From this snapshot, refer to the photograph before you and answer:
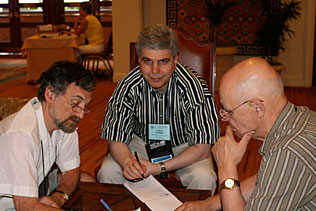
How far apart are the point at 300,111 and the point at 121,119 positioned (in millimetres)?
1361

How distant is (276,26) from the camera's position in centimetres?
640

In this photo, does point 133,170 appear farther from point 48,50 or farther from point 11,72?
point 11,72

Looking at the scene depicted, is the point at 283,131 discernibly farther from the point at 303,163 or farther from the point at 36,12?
the point at 36,12

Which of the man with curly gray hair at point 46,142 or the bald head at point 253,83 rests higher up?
the bald head at point 253,83

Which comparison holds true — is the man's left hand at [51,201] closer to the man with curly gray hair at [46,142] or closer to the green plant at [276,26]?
the man with curly gray hair at [46,142]

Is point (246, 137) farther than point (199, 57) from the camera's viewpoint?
No

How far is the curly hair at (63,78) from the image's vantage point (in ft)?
6.28

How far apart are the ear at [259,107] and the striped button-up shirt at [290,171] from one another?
0.34 feet

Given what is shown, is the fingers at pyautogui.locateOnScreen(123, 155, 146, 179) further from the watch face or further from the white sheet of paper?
the watch face

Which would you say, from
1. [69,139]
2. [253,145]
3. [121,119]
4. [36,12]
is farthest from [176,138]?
[36,12]

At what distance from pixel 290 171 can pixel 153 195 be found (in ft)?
2.68

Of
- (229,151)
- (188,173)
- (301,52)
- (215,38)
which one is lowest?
(188,173)

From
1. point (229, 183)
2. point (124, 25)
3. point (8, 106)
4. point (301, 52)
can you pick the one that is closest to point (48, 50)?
point (124, 25)

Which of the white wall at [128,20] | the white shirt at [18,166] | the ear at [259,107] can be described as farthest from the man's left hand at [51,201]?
the white wall at [128,20]
